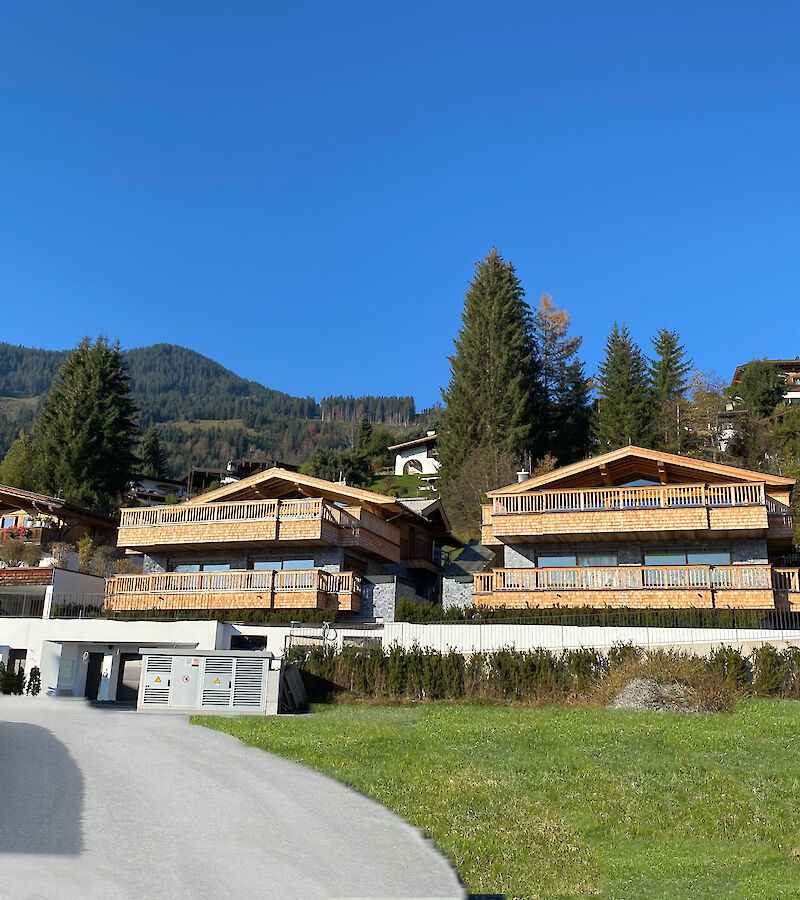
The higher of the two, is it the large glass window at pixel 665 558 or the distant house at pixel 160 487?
the distant house at pixel 160 487

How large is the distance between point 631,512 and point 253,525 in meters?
14.8

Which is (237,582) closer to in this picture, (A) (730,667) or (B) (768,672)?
(A) (730,667)

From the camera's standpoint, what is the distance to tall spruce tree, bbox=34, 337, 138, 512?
5947cm

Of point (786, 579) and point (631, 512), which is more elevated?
point (631, 512)

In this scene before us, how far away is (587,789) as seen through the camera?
1545cm

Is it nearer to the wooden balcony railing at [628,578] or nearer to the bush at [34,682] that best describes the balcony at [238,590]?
the bush at [34,682]

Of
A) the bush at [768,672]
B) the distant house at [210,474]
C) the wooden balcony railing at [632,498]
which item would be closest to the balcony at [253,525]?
the wooden balcony railing at [632,498]

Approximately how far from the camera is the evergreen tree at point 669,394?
198ft

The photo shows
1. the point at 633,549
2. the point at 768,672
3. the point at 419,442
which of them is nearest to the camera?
the point at 768,672

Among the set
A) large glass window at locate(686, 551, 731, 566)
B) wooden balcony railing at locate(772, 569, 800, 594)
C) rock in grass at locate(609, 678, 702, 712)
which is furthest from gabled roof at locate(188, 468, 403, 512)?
rock in grass at locate(609, 678, 702, 712)

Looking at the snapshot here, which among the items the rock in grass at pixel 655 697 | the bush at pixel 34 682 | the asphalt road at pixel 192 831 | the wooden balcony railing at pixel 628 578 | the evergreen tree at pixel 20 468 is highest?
the evergreen tree at pixel 20 468

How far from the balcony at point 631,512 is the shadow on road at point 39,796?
1951 cm

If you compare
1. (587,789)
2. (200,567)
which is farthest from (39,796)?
(200,567)

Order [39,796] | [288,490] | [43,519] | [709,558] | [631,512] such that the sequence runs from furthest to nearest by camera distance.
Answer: [43,519], [288,490], [709,558], [631,512], [39,796]
